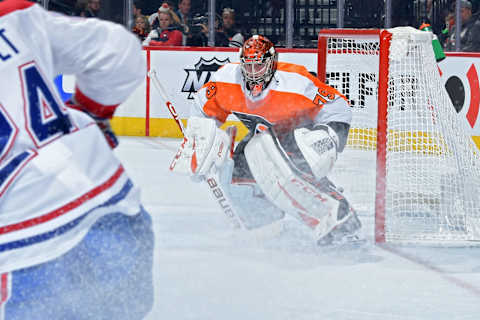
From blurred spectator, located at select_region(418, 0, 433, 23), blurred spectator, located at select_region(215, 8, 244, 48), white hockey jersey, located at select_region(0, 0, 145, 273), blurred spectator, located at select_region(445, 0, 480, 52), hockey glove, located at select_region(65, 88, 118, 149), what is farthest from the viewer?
blurred spectator, located at select_region(215, 8, 244, 48)

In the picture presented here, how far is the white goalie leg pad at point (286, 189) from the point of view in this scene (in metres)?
3.06

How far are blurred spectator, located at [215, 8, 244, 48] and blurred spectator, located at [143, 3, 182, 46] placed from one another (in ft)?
1.23

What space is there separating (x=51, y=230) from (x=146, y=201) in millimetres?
3035

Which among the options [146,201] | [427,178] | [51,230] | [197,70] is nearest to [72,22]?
[51,230]

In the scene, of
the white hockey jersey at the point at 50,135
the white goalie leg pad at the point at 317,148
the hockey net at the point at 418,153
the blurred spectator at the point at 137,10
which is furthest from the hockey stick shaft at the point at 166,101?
the blurred spectator at the point at 137,10

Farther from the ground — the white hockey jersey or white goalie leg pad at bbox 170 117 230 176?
the white hockey jersey

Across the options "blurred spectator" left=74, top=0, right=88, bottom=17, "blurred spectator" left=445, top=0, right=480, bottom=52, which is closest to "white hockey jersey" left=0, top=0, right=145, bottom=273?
"blurred spectator" left=74, top=0, right=88, bottom=17

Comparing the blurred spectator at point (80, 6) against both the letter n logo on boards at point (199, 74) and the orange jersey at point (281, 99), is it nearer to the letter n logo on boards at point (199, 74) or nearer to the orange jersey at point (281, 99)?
the orange jersey at point (281, 99)

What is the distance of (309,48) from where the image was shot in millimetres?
6664

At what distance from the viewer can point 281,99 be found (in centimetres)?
321

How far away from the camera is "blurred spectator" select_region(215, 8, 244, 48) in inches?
267

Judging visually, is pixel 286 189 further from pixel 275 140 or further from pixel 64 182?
pixel 64 182

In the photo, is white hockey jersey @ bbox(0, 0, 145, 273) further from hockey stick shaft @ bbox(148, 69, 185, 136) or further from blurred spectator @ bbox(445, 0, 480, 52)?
blurred spectator @ bbox(445, 0, 480, 52)

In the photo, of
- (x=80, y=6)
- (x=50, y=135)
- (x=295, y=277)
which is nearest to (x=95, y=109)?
(x=50, y=135)
